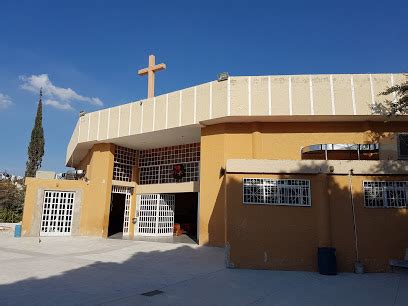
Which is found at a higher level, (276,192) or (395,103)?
(395,103)

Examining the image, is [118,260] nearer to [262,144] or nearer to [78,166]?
[262,144]

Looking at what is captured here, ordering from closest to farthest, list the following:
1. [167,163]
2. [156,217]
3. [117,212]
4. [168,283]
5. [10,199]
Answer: [168,283]
[156,217]
[167,163]
[117,212]
[10,199]

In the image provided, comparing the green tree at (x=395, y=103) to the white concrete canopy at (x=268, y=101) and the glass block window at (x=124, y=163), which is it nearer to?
the white concrete canopy at (x=268, y=101)

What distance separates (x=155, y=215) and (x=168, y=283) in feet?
41.9

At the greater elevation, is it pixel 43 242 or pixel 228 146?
pixel 228 146

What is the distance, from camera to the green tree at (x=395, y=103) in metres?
13.4

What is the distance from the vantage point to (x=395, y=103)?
46.6ft

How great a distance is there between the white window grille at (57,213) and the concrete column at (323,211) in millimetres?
15726

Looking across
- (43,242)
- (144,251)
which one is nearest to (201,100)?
(144,251)

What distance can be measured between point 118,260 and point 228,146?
24.6ft

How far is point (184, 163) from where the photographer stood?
67.9 feet

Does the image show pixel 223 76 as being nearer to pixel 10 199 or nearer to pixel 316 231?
pixel 316 231

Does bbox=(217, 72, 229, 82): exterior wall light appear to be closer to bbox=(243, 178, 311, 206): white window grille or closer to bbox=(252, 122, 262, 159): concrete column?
bbox=(252, 122, 262, 159): concrete column

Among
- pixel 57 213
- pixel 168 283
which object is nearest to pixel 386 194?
pixel 168 283
